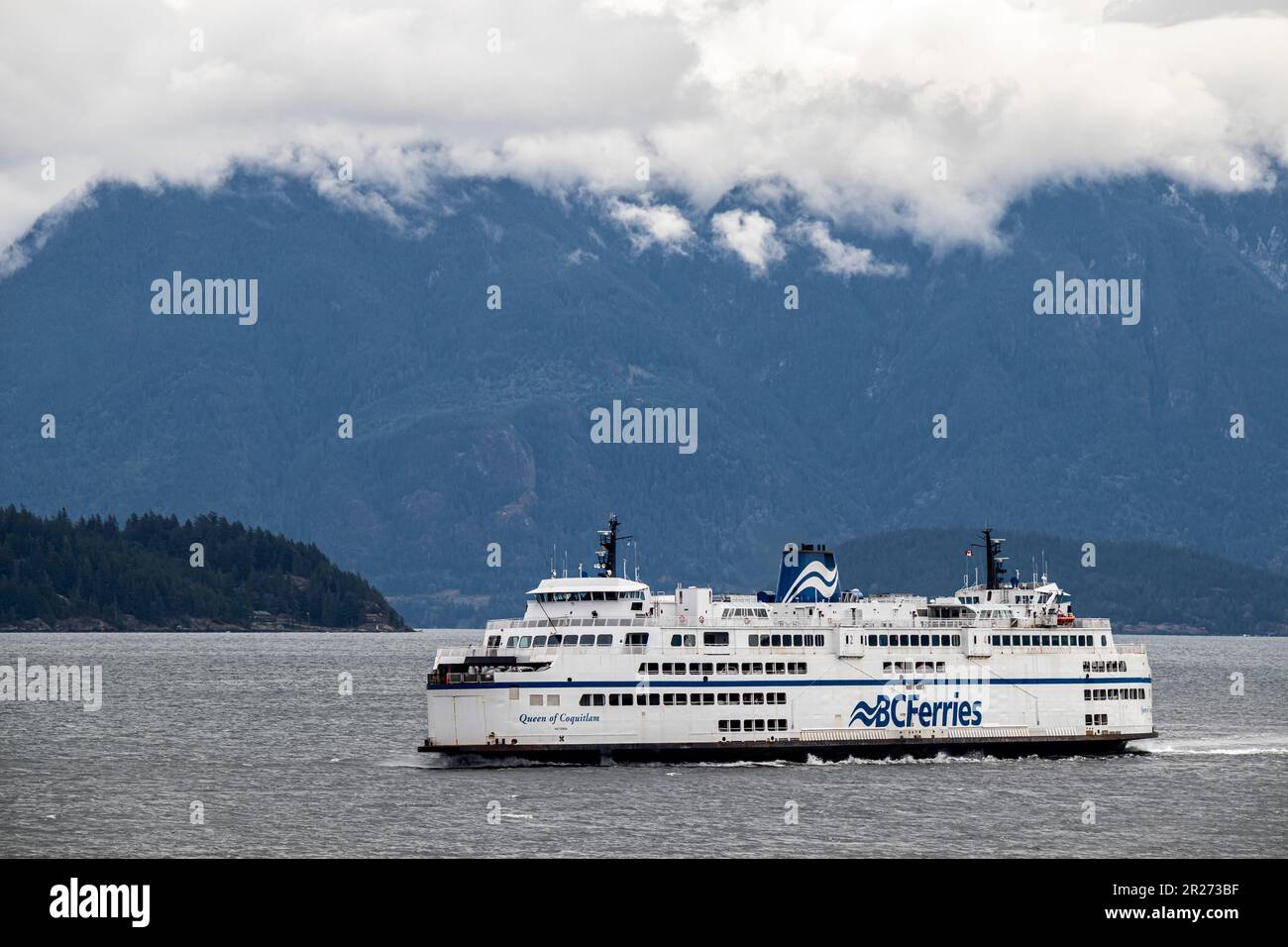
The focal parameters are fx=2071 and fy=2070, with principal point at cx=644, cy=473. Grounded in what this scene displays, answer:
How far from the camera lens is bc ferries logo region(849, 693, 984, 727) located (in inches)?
3047

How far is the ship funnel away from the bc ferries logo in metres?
4.78

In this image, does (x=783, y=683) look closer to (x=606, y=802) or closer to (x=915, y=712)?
(x=915, y=712)

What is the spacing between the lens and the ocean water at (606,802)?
5931 centimetres

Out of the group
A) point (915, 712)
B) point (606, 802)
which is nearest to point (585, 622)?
point (606, 802)

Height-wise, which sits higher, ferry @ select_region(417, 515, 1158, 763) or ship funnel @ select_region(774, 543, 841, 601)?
ship funnel @ select_region(774, 543, 841, 601)

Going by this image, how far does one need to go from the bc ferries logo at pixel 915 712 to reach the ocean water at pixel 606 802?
1597 millimetres

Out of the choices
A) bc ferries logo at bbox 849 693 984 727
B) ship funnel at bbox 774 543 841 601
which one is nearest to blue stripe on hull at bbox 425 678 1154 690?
bc ferries logo at bbox 849 693 984 727

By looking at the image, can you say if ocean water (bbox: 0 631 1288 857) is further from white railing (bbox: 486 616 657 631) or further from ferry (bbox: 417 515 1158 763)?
white railing (bbox: 486 616 657 631)

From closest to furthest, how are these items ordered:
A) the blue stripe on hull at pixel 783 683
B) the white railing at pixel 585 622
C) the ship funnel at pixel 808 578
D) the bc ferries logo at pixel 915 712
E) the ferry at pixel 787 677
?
the blue stripe on hull at pixel 783 683 → the ferry at pixel 787 677 → the white railing at pixel 585 622 → the bc ferries logo at pixel 915 712 → the ship funnel at pixel 808 578

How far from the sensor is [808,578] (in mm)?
80125

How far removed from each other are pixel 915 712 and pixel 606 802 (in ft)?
56.1

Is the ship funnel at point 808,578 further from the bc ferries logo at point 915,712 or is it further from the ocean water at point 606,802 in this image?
the ocean water at point 606,802

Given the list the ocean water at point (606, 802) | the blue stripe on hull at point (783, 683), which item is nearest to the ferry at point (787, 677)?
the blue stripe on hull at point (783, 683)
